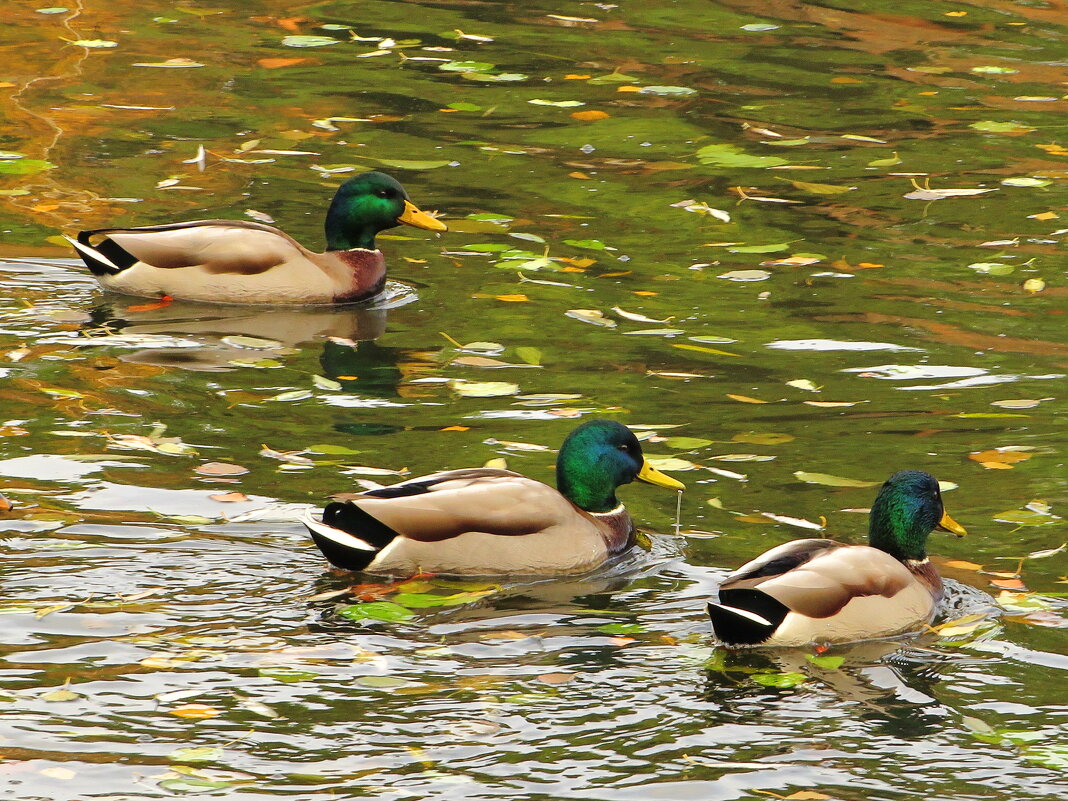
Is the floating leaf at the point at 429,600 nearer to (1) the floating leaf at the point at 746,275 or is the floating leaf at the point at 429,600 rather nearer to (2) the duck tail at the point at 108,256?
(2) the duck tail at the point at 108,256

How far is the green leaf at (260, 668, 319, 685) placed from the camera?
606cm

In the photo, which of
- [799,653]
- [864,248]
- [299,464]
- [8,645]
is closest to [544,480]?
[299,464]

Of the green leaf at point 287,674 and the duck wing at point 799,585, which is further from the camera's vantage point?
the duck wing at point 799,585

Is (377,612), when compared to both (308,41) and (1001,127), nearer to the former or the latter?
(1001,127)

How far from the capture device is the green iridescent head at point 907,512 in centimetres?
713

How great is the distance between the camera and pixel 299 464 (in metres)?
8.09

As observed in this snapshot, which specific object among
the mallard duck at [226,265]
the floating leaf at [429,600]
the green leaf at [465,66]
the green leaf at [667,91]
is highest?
the green leaf at [465,66]

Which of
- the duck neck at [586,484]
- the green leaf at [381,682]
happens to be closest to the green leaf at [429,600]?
the green leaf at [381,682]

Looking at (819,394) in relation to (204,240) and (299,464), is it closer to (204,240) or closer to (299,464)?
(299,464)

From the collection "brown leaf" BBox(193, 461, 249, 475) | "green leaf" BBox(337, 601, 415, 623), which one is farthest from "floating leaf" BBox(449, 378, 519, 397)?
"green leaf" BBox(337, 601, 415, 623)

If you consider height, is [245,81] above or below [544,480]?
above

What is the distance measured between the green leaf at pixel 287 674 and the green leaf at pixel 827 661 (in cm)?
179

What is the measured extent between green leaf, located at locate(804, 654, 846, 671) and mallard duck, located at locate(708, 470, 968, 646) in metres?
0.07

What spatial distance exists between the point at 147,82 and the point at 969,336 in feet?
25.9
